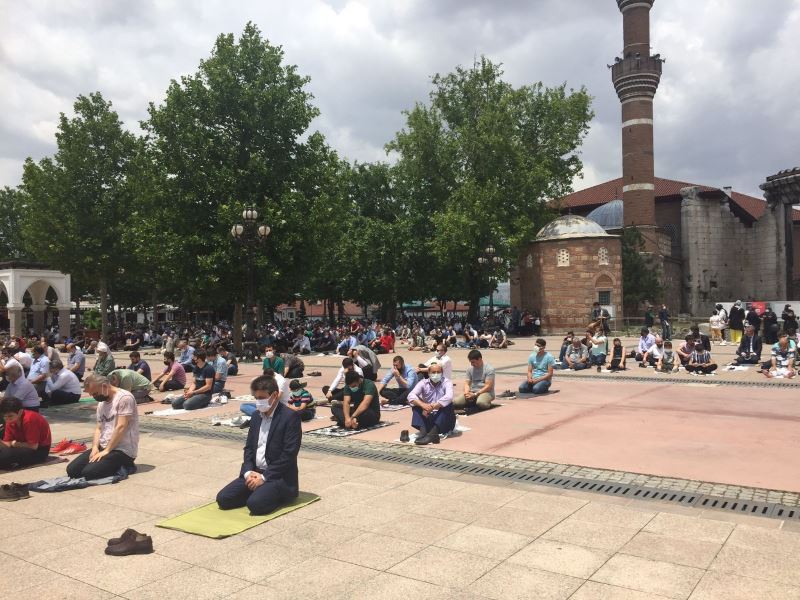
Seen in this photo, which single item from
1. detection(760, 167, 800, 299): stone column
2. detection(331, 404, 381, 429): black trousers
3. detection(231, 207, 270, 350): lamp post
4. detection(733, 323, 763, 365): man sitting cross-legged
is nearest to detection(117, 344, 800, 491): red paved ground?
detection(331, 404, 381, 429): black trousers

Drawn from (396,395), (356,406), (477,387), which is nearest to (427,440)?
(356,406)

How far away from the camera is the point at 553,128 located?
4347cm

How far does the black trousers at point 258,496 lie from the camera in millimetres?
5543

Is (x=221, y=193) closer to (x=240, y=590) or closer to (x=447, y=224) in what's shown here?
(x=447, y=224)

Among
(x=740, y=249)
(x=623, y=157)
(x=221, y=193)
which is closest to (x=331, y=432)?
(x=221, y=193)

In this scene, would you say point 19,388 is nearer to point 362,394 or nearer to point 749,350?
point 362,394

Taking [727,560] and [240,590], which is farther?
[727,560]

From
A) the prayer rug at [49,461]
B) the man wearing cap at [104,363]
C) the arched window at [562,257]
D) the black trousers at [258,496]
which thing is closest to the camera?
the black trousers at [258,496]

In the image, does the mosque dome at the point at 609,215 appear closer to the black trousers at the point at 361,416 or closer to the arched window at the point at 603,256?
the arched window at the point at 603,256

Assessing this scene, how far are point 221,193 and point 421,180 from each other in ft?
69.9

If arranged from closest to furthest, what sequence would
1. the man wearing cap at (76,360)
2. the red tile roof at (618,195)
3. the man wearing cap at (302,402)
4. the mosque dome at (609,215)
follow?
the man wearing cap at (302,402), the man wearing cap at (76,360), the mosque dome at (609,215), the red tile roof at (618,195)

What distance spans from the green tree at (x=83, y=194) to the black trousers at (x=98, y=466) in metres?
28.6

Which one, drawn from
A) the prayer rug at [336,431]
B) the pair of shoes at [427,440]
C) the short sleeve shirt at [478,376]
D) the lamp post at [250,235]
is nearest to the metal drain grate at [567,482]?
the pair of shoes at [427,440]

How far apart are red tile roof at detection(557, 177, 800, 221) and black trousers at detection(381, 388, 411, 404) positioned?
156 feet
